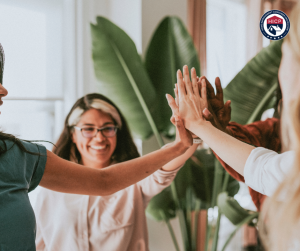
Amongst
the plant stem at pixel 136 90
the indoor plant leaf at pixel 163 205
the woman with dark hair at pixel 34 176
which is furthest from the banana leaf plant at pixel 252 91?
the woman with dark hair at pixel 34 176

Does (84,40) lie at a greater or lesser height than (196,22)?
lesser

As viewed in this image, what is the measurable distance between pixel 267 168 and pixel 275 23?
0.74 m

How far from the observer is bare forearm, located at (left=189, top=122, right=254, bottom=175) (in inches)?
29.2

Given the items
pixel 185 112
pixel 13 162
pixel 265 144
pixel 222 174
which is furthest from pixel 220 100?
pixel 13 162

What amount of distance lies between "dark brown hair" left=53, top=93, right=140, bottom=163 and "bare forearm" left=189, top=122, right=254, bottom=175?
494 millimetres

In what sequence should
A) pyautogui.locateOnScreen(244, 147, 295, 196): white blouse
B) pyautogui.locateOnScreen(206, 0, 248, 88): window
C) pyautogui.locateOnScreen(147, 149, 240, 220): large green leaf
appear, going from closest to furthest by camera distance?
pyautogui.locateOnScreen(244, 147, 295, 196): white blouse < pyautogui.locateOnScreen(147, 149, 240, 220): large green leaf < pyautogui.locateOnScreen(206, 0, 248, 88): window

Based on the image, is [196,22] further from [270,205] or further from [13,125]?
[270,205]

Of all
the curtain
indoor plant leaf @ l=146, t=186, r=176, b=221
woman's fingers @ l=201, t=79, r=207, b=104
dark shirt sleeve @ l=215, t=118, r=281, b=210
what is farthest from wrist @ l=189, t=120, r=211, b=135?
the curtain

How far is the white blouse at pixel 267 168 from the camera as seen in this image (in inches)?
24.1

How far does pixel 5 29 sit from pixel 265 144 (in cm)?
149

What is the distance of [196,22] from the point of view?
1.78 m

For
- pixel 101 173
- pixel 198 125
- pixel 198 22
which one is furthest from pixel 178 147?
pixel 198 22

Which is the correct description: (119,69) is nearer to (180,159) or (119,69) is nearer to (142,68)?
(142,68)

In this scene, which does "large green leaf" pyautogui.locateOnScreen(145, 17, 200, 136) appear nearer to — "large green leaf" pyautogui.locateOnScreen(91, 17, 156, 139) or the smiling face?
"large green leaf" pyautogui.locateOnScreen(91, 17, 156, 139)
